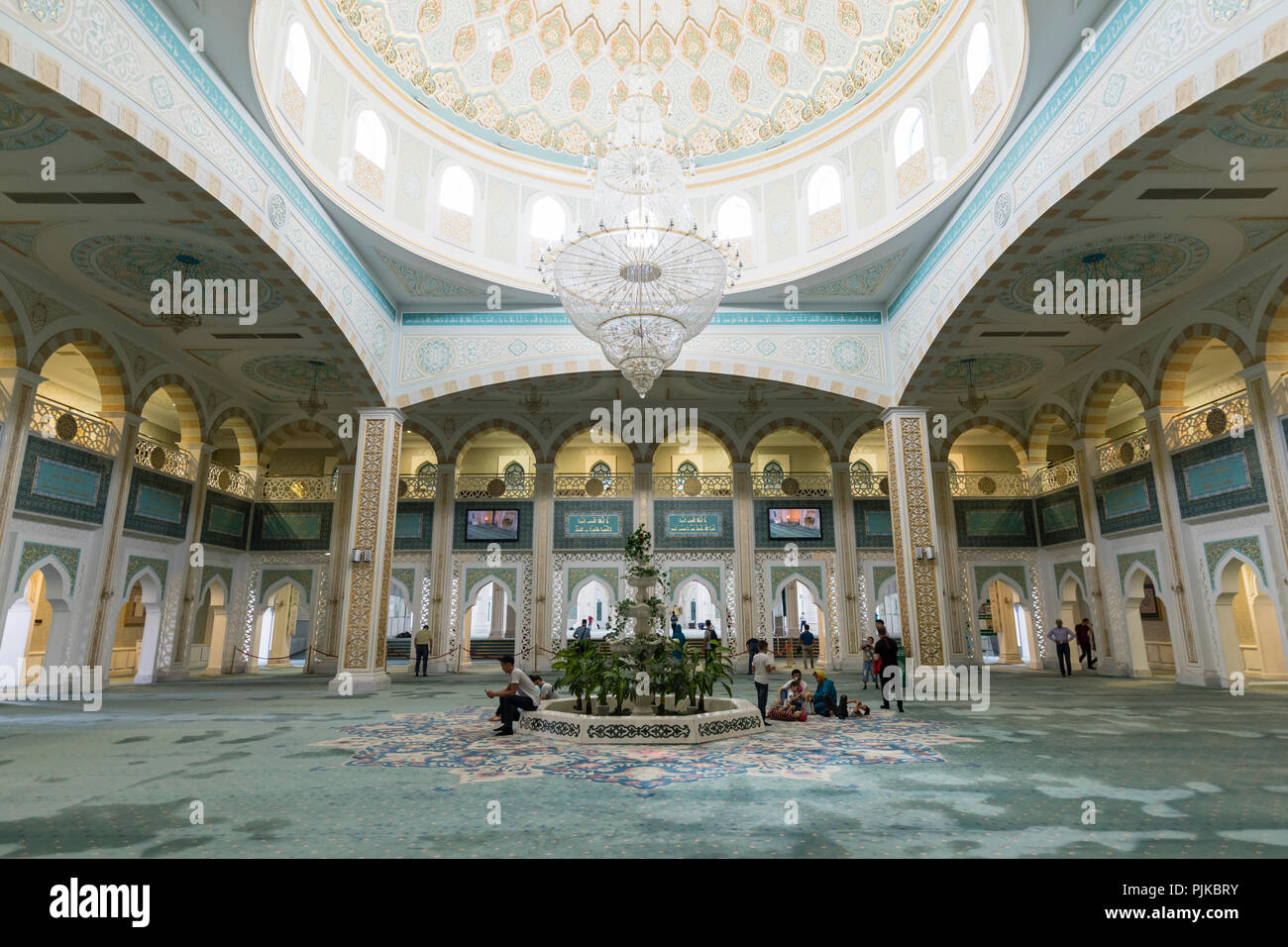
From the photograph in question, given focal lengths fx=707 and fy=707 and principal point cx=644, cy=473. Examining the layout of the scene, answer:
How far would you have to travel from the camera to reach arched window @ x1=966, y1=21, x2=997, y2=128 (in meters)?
7.72

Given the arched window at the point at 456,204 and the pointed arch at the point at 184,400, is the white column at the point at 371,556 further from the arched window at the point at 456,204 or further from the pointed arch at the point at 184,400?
the pointed arch at the point at 184,400

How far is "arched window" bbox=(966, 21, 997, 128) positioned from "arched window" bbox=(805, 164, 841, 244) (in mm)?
2608

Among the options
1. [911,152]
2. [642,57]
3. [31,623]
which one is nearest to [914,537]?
[911,152]

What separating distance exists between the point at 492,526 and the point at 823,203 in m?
8.70

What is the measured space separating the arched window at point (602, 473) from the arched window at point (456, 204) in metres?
5.95

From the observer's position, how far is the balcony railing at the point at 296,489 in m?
14.8

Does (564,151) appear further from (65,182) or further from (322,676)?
(322,676)

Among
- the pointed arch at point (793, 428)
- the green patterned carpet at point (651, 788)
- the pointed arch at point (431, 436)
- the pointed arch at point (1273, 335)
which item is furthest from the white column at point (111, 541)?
the pointed arch at point (1273, 335)

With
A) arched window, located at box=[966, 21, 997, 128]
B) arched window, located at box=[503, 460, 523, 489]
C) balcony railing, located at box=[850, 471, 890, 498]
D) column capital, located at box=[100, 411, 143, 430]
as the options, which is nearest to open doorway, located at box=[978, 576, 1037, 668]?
balcony railing, located at box=[850, 471, 890, 498]

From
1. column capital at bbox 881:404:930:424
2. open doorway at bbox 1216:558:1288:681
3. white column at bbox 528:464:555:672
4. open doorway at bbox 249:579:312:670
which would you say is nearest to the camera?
open doorway at bbox 1216:558:1288:681

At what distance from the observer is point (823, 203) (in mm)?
10844

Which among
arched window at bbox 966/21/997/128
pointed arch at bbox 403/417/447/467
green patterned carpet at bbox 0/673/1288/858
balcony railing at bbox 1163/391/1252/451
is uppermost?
arched window at bbox 966/21/997/128

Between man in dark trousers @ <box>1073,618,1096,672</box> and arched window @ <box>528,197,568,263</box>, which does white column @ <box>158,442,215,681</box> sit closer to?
arched window @ <box>528,197,568,263</box>

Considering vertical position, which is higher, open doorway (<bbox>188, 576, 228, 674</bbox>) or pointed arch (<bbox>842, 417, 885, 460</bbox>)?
pointed arch (<bbox>842, 417, 885, 460</bbox>)
